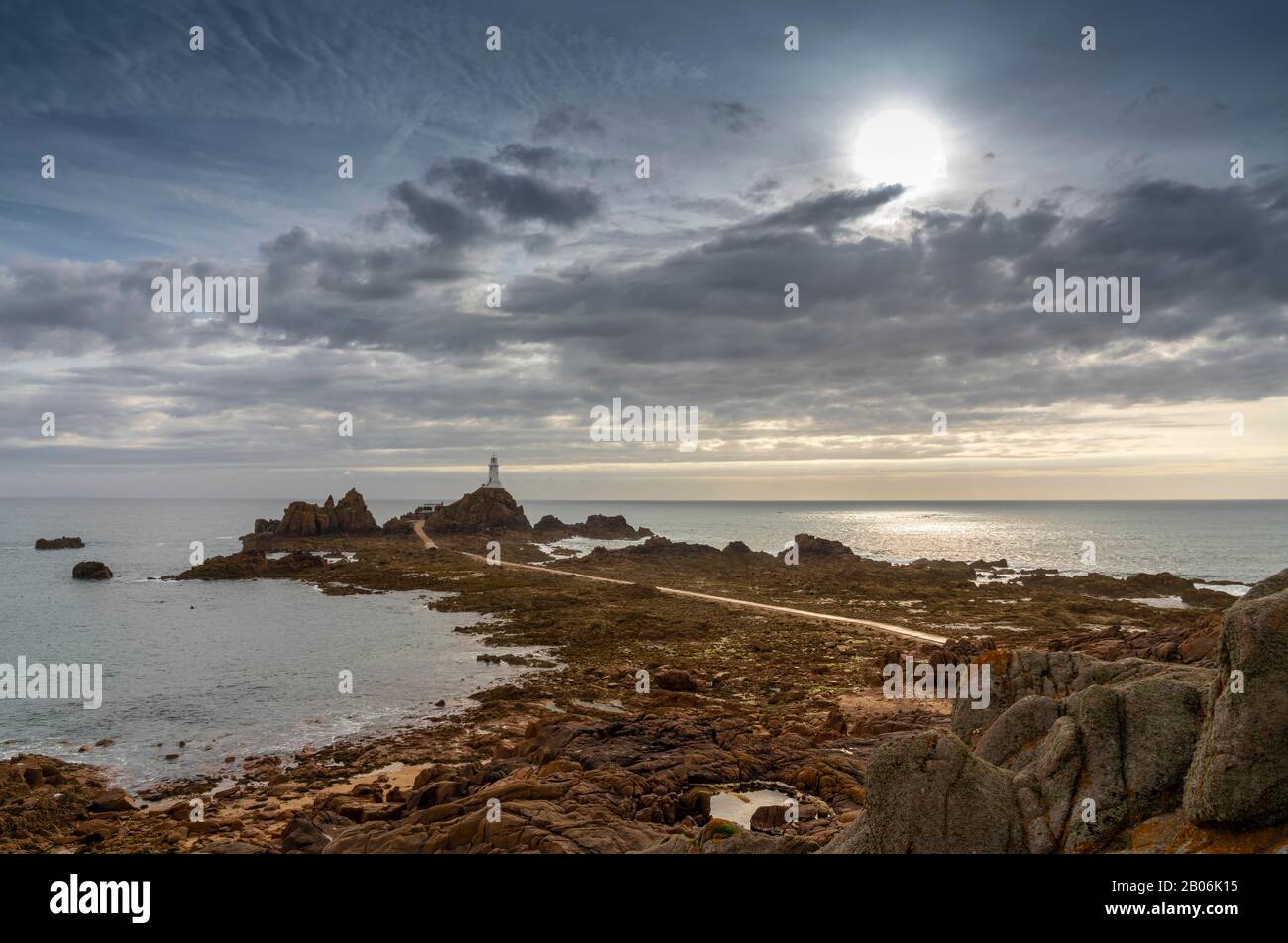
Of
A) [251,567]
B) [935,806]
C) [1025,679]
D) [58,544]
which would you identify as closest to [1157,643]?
[1025,679]

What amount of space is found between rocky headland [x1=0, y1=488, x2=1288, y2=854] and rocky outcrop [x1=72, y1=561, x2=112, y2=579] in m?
56.8

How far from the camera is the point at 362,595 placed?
67812 mm

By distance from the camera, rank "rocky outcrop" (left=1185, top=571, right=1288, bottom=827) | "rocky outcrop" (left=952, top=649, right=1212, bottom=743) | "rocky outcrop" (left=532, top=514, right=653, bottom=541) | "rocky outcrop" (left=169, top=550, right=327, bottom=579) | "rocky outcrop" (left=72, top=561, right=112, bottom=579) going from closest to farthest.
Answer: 1. "rocky outcrop" (left=1185, top=571, right=1288, bottom=827)
2. "rocky outcrop" (left=952, top=649, right=1212, bottom=743)
3. "rocky outcrop" (left=72, top=561, right=112, bottom=579)
4. "rocky outcrop" (left=169, top=550, right=327, bottom=579)
5. "rocky outcrop" (left=532, top=514, right=653, bottom=541)

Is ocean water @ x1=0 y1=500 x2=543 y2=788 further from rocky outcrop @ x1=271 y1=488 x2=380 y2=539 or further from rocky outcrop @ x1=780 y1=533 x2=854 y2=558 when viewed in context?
rocky outcrop @ x1=780 y1=533 x2=854 y2=558

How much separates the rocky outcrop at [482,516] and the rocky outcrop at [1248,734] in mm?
123485

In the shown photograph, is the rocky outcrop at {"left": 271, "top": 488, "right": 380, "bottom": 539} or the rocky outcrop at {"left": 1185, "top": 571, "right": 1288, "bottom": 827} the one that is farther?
the rocky outcrop at {"left": 271, "top": 488, "right": 380, "bottom": 539}

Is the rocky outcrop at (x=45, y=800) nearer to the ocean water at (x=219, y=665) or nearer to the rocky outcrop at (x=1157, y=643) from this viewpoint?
the ocean water at (x=219, y=665)

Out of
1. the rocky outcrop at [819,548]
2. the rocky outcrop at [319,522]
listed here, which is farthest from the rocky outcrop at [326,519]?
the rocky outcrop at [819,548]

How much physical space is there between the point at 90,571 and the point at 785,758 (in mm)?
90663

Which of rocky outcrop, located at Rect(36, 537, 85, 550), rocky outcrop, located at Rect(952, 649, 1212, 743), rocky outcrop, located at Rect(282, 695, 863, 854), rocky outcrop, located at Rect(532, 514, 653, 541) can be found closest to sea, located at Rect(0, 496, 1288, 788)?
rocky outcrop, located at Rect(282, 695, 863, 854)

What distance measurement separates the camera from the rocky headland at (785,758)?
9.41m

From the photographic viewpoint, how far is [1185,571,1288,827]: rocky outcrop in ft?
26.0

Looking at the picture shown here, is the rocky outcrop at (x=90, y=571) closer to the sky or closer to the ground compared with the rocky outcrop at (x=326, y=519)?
closer to the ground
